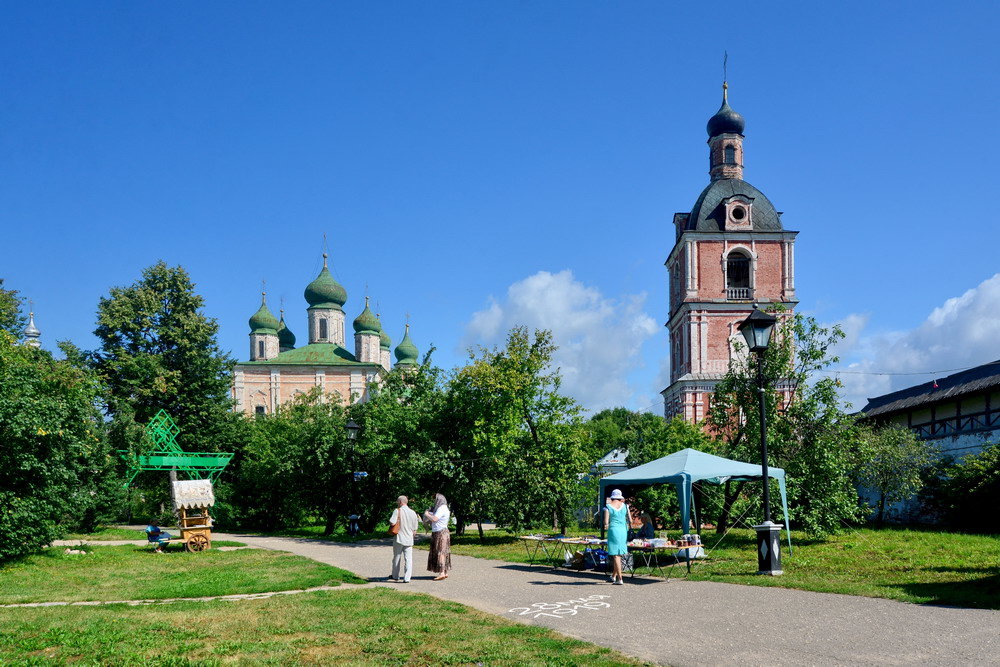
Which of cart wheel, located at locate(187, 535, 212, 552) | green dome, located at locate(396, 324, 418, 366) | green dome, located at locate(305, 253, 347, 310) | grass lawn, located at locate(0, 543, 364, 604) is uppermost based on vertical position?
green dome, located at locate(305, 253, 347, 310)

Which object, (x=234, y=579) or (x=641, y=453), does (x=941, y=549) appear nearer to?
(x=641, y=453)

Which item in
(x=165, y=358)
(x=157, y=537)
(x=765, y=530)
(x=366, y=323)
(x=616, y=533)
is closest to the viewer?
(x=616, y=533)

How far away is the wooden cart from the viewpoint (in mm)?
19719

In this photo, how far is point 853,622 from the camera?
8.70 m

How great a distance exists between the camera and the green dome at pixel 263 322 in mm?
74562

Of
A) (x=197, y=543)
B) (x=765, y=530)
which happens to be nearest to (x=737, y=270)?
(x=197, y=543)

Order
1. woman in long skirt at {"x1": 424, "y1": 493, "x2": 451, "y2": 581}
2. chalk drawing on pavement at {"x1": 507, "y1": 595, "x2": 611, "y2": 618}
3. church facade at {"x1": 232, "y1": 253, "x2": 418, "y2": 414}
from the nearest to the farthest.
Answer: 1. chalk drawing on pavement at {"x1": 507, "y1": 595, "x2": 611, "y2": 618}
2. woman in long skirt at {"x1": 424, "y1": 493, "x2": 451, "y2": 581}
3. church facade at {"x1": 232, "y1": 253, "x2": 418, "y2": 414}

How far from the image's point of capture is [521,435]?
22.7 m

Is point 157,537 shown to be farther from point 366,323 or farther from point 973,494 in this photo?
point 366,323

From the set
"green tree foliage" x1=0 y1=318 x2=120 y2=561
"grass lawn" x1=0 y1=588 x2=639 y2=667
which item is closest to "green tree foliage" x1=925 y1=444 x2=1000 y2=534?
"grass lawn" x1=0 y1=588 x2=639 y2=667

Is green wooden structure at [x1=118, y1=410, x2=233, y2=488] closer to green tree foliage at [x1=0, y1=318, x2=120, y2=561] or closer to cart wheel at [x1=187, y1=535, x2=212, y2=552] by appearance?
cart wheel at [x1=187, y1=535, x2=212, y2=552]

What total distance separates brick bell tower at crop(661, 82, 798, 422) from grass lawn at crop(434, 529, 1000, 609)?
22.9 meters

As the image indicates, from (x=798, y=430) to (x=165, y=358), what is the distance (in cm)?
2895

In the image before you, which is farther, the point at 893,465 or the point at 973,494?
the point at 893,465
